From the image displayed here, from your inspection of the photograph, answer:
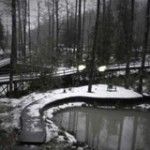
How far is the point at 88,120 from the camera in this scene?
58.0 feet

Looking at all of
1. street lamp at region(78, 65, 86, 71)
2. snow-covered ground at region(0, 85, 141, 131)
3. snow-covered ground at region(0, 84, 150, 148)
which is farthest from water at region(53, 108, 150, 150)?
street lamp at region(78, 65, 86, 71)

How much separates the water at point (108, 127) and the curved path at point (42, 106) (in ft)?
3.47

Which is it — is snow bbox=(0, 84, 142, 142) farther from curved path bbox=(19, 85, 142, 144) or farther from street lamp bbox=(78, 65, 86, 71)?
street lamp bbox=(78, 65, 86, 71)

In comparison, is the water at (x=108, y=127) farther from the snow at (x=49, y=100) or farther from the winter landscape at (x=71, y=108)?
the snow at (x=49, y=100)

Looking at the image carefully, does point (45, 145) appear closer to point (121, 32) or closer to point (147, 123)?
point (147, 123)

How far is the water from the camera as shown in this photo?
46.5ft

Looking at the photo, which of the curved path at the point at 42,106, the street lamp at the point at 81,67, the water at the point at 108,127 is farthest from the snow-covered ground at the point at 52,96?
the street lamp at the point at 81,67

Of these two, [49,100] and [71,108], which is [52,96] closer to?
[49,100]

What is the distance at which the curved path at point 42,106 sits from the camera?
12.7m

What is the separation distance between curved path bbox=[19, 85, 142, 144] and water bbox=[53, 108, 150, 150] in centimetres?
106

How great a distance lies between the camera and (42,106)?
1770 cm

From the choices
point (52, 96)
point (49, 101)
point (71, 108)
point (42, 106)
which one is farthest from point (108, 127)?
point (52, 96)

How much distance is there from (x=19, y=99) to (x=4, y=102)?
1324 mm

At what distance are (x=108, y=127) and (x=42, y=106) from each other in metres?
4.19
